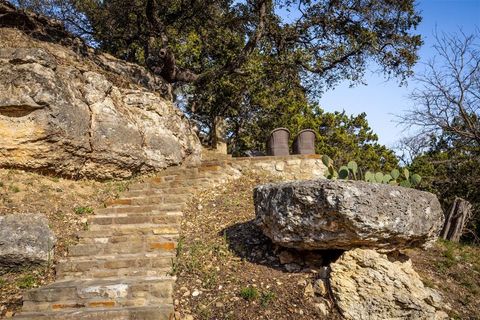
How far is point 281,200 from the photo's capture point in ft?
13.7

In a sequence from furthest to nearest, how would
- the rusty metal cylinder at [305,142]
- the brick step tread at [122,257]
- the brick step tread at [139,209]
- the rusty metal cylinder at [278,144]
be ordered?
the rusty metal cylinder at [278,144], the rusty metal cylinder at [305,142], the brick step tread at [139,209], the brick step tread at [122,257]

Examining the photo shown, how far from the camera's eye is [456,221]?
7.02 meters

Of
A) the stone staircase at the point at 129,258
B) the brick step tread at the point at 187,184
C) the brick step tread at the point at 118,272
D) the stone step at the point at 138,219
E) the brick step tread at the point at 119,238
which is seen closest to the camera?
the stone staircase at the point at 129,258

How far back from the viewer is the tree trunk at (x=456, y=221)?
6.93 m

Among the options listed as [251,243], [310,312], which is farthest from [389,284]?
[251,243]

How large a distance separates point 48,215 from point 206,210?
8.20 ft

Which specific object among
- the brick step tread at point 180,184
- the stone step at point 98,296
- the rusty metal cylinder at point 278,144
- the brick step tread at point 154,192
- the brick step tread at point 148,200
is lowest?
the stone step at point 98,296

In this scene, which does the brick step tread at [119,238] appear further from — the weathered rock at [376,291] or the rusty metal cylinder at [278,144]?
the rusty metal cylinder at [278,144]

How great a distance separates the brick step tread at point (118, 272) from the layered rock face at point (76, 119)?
9.02 ft

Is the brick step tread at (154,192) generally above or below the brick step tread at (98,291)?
above

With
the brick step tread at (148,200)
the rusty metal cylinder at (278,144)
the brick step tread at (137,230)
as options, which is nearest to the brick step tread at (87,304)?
the brick step tread at (137,230)

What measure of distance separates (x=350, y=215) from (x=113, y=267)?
305 cm

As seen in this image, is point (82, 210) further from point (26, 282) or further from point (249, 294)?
point (249, 294)

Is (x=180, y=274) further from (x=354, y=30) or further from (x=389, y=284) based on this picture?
(x=354, y=30)
